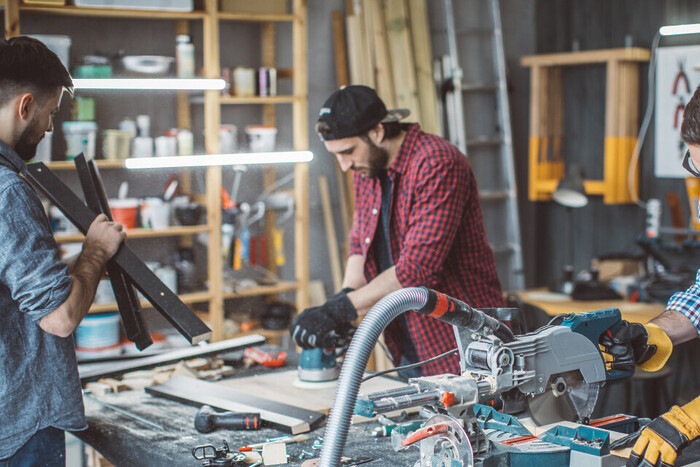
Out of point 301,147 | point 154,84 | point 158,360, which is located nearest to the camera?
point 158,360

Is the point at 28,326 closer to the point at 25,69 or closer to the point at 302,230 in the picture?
the point at 25,69

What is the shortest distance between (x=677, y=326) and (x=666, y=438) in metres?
0.47

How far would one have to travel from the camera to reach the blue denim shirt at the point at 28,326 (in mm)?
1703

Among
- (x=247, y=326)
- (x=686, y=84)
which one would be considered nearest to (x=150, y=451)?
(x=247, y=326)

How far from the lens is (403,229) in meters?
2.58

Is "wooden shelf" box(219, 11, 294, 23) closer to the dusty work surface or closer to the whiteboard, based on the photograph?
the whiteboard

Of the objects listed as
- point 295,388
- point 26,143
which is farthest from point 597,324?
point 26,143

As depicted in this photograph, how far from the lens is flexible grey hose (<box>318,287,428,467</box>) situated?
4.21 ft

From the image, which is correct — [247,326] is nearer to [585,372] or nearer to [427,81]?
[427,81]

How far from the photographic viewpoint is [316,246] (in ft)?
16.1

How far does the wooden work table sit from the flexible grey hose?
2.41 meters

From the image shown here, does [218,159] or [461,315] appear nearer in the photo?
[461,315]

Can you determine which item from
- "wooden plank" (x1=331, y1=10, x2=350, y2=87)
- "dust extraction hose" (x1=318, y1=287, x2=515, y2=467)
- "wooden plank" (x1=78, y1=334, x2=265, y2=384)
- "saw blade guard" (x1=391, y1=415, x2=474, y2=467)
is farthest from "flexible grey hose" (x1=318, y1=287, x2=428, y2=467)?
"wooden plank" (x1=331, y1=10, x2=350, y2=87)

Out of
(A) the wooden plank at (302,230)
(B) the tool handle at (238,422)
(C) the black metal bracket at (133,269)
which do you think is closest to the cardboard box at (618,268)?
(A) the wooden plank at (302,230)
